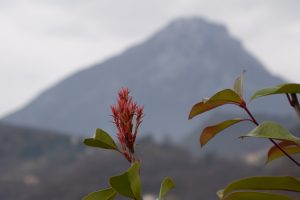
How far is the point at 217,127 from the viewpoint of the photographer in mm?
1810

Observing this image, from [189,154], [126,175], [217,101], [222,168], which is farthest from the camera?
[189,154]

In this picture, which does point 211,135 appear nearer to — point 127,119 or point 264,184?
point 264,184

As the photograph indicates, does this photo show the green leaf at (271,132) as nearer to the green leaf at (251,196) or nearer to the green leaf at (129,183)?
the green leaf at (251,196)

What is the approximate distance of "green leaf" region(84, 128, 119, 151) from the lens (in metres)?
1.43

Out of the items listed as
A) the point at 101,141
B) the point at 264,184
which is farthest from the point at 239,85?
the point at 101,141

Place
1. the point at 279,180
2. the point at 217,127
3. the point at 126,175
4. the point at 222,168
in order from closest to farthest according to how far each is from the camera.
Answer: the point at 126,175 → the point at 279,180 → the point at 217,127 → the point at 222,168

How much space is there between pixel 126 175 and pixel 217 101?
0.49m

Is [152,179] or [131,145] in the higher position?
[152,179]

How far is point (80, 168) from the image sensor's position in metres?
149

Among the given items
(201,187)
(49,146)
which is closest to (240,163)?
(201,187)

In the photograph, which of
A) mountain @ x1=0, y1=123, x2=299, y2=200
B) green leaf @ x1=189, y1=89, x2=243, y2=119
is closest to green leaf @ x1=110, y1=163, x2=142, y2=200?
green leaf @ x1=189, y1=89, x2=243, y2=119

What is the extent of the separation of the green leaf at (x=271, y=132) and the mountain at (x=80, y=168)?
12369cm

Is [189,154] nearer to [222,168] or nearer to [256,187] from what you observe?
[222,168]

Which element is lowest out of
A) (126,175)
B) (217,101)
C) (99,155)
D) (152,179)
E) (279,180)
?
(279,180)
